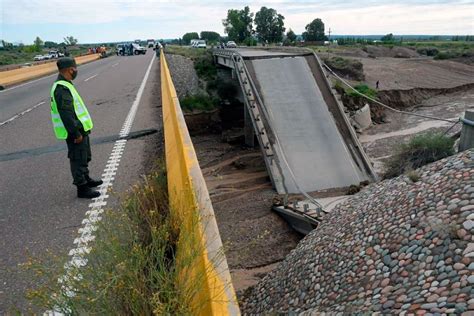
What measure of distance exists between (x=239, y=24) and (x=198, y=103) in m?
73.3

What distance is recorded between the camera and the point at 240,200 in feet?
42.2

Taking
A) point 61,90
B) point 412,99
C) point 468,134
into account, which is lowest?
point 412,99

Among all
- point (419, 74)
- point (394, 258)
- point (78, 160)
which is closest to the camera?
point (394, 258)

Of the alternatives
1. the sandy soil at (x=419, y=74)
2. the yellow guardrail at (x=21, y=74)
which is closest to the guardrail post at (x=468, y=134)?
the yellow guardrail at (x=21, y=74)

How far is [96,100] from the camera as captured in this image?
15.1 metres

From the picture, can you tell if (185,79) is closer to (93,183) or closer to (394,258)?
(93,183)

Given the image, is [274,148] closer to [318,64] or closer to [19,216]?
[318,64]

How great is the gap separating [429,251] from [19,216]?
16.8 feet

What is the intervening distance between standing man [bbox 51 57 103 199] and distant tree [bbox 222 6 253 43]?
3269 inches

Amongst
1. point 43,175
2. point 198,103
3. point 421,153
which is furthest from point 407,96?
point 43,175

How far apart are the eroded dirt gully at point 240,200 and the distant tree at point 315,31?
285ft

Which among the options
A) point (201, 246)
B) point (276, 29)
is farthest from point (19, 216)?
point (276, 29)

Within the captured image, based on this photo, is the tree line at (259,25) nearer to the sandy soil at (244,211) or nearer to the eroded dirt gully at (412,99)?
the eroded dirt gully at (412,99)

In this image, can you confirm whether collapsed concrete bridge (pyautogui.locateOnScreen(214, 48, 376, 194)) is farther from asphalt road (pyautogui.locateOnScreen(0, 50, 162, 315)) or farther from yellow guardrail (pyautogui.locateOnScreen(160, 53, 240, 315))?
yellow guardrail (pyautogui.locateOnScreen(160, 53, 240, 315))
